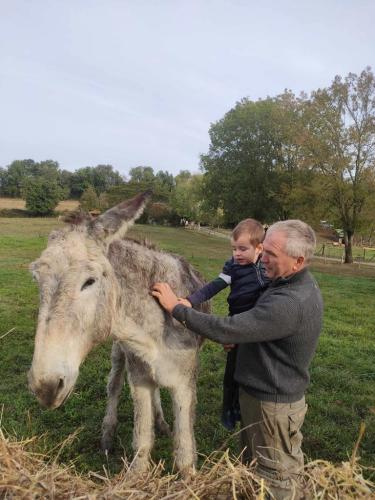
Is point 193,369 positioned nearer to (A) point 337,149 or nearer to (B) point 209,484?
(B) point 209,484

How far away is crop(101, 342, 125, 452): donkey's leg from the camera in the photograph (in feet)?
15.2

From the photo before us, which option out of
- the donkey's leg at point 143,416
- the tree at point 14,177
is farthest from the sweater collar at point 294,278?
the tree at point 14,177

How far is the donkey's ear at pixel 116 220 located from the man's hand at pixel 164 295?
0.58 m

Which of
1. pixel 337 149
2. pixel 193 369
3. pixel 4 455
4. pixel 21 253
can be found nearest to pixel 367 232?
pixel 337 149

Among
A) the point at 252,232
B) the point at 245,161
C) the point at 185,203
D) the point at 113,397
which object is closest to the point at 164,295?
the point at 252,232

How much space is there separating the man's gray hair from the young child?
892 mm

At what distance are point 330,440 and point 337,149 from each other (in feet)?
86.2

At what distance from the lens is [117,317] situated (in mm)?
3027

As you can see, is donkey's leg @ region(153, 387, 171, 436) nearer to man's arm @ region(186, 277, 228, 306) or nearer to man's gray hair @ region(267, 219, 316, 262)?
man's arm @ region(186, 277, 228, 306)

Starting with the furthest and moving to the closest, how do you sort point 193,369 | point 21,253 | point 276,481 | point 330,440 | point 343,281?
point 21,253 < point 343,281 < point 330,440 < point 193,369 < point 276,481

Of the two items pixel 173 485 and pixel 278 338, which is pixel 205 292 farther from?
pixel 173 485

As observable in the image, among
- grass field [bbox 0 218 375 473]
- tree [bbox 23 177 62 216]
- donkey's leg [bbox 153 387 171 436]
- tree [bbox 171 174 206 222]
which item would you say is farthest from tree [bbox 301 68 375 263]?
tree [bbox 23 177 62 216]

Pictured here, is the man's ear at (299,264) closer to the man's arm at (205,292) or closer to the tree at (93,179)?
the man's arm at (205,292)

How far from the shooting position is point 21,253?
21.3 metres
